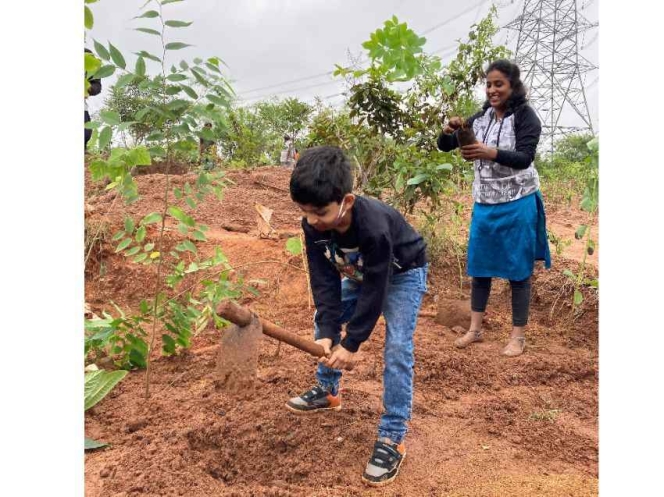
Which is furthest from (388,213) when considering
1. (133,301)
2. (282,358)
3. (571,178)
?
(571,178)

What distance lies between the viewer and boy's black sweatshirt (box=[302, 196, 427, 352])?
193 cm

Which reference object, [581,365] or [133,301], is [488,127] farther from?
[133,301]

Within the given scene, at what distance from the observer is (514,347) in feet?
10.6

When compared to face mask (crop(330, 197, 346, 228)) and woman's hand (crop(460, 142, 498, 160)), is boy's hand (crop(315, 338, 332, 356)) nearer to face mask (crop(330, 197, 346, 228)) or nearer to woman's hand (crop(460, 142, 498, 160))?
face mask (crop(330, 197, 346, 228))

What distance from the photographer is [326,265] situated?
2.20 metres

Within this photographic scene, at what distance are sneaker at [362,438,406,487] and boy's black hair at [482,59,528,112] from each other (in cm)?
195

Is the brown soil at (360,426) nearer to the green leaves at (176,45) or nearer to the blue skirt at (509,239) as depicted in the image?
the blue skirt at (509,239)

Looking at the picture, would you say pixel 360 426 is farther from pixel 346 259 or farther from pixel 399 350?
pixel 346 259

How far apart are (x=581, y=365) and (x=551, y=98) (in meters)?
21.7

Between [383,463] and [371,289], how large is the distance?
63cm

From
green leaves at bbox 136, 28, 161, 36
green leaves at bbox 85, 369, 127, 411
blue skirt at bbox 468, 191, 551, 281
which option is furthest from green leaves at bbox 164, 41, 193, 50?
blue skirt at bbox 468, 191, 551, 281

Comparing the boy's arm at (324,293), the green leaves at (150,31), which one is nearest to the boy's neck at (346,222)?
the boy's arm at (324,293)

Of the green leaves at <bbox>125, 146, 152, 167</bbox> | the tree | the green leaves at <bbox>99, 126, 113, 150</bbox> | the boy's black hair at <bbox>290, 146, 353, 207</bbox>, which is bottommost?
the boy's black hair at <bbox>290, 146, 353, 207</bbox>

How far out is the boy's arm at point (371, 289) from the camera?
192cm
